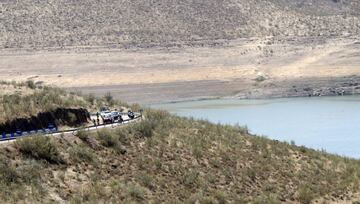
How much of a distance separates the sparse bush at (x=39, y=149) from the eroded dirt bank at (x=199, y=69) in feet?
168

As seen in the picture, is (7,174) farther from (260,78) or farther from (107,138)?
(260,78)

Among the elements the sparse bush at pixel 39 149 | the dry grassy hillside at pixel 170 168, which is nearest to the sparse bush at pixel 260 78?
the dry grassy hillside at pixel 170 168

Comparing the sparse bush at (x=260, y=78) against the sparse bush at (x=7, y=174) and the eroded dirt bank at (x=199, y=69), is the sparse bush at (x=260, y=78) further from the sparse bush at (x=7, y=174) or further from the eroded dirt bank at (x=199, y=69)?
Answer: the sparse bush at (x=7, y=174)

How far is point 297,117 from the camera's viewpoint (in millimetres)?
60406

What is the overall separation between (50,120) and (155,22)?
238 ft

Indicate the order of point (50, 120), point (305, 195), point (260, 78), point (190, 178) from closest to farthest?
point (190, 178) < point (305, 195) < point (50, 120) < point (260, 78)

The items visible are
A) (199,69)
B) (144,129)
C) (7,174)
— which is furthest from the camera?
(199,69)

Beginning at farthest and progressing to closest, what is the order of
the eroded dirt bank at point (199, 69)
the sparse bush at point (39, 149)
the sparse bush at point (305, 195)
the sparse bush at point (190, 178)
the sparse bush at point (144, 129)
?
the eroded dirt bank at point (199, 69), the sparse bush at point (144, 129), the sparse bush at point (305, 195), the sparse bush at point (190, 178), the sparse bush at point (39, 149)

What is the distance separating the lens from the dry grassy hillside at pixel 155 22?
91.8 metres

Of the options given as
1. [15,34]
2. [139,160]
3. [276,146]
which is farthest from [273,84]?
[139,160]

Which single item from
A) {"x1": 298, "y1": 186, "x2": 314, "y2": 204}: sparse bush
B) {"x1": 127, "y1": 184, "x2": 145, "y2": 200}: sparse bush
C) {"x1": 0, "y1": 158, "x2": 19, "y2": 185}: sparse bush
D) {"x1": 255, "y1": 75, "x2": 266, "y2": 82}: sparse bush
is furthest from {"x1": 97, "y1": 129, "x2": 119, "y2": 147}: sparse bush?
{"x1": 255, "y1": 75, "x2": 266, "y2": 82}: sparse bush

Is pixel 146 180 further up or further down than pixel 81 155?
further down

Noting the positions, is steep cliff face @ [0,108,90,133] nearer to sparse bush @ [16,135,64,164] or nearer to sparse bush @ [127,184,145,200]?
sparse bush @ [16,135,64,164]

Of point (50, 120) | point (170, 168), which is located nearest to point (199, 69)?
point (50, 120)
